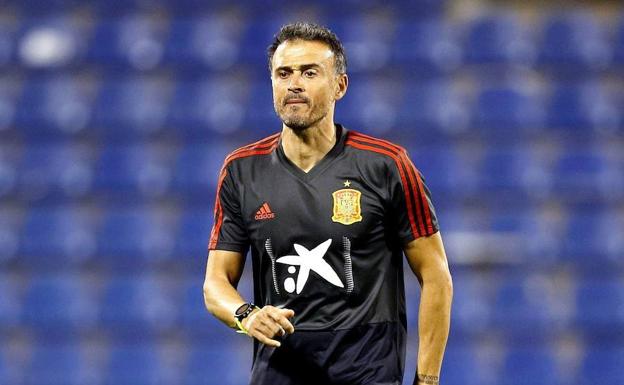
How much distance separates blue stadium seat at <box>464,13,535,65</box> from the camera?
797 centimetres

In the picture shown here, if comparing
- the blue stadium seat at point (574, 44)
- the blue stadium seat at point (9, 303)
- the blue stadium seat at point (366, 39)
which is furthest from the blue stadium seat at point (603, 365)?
the blue stadium seat at point (9, 303)

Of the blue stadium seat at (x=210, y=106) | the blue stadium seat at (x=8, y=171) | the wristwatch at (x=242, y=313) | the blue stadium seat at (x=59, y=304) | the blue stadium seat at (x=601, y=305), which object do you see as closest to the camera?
the wristwatch at (x=242, y=313)

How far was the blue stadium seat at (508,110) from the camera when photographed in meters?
7.65

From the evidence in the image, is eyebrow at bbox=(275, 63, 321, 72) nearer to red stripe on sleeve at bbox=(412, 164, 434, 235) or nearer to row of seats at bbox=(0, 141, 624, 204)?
red stripe on sleeve at bbox=(412, 164, 434, 235)

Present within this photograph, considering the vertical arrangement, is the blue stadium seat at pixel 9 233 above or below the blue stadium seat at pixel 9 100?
below

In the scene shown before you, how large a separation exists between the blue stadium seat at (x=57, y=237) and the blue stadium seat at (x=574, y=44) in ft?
11.8

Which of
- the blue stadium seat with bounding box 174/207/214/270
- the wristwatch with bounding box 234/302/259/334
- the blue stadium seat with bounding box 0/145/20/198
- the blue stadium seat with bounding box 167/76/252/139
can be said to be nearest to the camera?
the wristwatch with bounding box 234/302/259/334

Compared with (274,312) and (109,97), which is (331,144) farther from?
(109,97)

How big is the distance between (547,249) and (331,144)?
443cm

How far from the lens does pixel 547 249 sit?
283 inches

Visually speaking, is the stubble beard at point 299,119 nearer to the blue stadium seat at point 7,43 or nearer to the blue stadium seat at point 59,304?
the blue stadium seat at point 59,304

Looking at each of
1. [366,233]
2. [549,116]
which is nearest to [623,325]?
Answer: [549,116]

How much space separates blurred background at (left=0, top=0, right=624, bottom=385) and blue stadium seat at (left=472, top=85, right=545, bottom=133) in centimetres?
1

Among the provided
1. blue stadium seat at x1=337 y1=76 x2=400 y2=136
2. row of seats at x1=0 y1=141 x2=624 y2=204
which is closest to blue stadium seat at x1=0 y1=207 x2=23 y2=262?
row of seats at x1=0 y1=141 x2=624 y2=204
